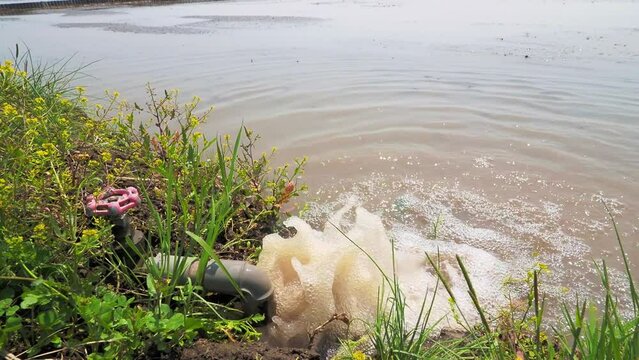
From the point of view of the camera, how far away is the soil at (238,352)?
1757 millimetres

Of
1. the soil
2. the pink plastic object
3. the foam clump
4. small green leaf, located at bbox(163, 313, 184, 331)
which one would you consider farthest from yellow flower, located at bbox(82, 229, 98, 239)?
the foam clump

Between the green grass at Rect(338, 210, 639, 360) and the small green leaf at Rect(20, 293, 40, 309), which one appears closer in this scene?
the green grass at Rect(338, 210, 639, 360)

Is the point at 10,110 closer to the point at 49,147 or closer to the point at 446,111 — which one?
the point at 49,147

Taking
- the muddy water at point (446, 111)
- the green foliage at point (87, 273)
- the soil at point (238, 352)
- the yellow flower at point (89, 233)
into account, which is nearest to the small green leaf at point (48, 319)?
the green foliage at point (87, 273)

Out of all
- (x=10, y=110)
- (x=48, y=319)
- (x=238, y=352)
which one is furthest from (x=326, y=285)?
(x=10, y=110)

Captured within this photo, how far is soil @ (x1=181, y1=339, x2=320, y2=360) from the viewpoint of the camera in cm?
176

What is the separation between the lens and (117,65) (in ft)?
25.3

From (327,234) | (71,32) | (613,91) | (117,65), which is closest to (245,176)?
(327,234)

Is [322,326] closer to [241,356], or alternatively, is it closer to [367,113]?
[241,356]

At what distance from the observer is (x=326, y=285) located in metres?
2.27

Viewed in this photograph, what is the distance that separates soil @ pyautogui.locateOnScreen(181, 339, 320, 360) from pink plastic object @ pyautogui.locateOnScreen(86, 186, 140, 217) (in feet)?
2.23

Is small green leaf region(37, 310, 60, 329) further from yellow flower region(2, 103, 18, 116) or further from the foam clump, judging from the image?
yellow flower region(2, 103, 18, 116)

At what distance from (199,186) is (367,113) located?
306cm

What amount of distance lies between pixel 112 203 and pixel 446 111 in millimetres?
4264
